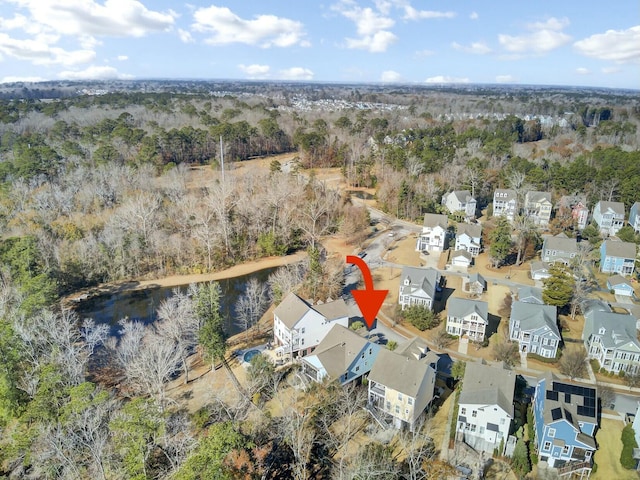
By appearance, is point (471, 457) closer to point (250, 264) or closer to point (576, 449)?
point (576, 449)

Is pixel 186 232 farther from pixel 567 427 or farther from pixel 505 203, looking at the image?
pixel 505 203

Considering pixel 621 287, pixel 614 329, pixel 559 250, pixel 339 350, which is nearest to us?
pixel 339 350

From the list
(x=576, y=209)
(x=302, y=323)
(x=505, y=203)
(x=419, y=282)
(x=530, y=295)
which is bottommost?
(x=530, y=295)

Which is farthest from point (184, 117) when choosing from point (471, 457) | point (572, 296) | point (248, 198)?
point (471, 457)

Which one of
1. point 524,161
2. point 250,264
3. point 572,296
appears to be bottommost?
point 250,264

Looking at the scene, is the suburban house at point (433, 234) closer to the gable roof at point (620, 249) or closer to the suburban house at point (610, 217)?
the gable roof at point (620, 249)

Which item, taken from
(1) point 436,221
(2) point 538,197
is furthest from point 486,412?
(2) point 538,197

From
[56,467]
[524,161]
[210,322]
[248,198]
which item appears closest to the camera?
[56,467]
